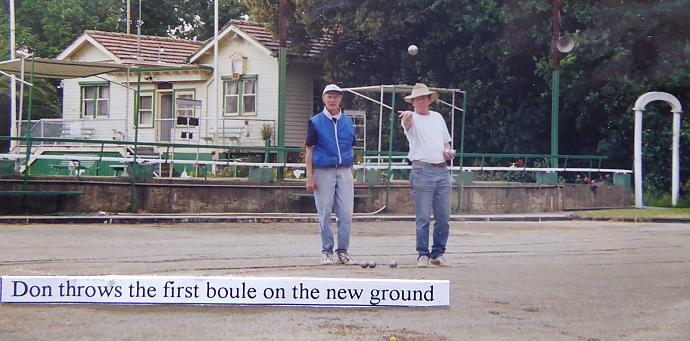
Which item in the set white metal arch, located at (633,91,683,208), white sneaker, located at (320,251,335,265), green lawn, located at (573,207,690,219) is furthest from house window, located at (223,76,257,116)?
white sneaker, located at (320,251,335,265)

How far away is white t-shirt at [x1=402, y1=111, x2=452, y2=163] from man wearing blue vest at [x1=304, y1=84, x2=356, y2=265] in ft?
2.23

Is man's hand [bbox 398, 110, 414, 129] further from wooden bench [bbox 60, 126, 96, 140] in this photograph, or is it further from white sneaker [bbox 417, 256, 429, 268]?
wooden bench [bbox 60, 126, 96, 140]

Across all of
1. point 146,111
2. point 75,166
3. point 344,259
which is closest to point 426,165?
point 344,259

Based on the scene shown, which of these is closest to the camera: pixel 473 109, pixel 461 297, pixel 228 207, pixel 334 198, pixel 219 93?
pixel 461 297

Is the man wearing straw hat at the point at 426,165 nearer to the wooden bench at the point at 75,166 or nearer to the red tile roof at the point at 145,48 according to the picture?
the wooden bench at the point at 75,166

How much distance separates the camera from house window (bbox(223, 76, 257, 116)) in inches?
1618

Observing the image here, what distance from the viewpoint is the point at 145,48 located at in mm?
42531

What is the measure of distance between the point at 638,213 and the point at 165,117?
920 inches

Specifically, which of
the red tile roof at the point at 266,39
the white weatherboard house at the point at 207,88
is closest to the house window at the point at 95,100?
the white weatherboard house at the point at 207,88

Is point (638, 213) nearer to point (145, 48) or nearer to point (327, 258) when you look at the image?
point (327, 258)

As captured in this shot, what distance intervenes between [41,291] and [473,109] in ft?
94.3

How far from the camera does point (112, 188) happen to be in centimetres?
1994

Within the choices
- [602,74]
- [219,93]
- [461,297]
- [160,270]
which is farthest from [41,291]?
[219,93]

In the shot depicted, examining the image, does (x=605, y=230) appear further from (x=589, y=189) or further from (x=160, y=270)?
(x=160, y=270)
